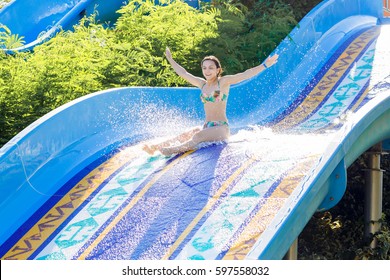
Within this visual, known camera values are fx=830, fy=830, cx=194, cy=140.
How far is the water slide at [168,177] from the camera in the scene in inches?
221

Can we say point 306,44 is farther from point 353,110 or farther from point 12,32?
point 12,32

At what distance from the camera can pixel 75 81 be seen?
866 cm

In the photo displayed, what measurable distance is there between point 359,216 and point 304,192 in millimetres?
4255

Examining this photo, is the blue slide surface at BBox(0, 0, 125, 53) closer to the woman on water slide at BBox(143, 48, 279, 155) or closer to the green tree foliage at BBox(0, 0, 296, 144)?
the green tree foliage at BBox(0, 0, 296, 144)

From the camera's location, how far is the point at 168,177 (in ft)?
21.6

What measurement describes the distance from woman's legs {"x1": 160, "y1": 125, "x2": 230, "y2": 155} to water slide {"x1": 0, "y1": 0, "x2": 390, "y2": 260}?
6cm

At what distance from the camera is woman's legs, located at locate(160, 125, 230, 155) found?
278 inches

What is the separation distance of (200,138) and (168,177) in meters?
0.71

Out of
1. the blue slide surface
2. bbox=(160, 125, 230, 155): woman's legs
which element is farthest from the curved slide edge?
the blue slide surface

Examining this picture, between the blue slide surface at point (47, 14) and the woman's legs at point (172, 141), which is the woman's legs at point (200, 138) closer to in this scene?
the woman's legs at point (172, 141)

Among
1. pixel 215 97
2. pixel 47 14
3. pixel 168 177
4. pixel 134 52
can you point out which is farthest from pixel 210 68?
pixel 47 14

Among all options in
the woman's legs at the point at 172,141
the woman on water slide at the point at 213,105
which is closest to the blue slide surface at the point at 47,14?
the woman on water slide at the point at 213,105

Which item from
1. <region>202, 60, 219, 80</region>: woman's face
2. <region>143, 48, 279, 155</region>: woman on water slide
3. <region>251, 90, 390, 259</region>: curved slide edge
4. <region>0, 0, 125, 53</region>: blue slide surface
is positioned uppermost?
<region>0, 0, 125, 53</region>: blue slide surface

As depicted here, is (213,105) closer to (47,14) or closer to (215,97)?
(215,97)
